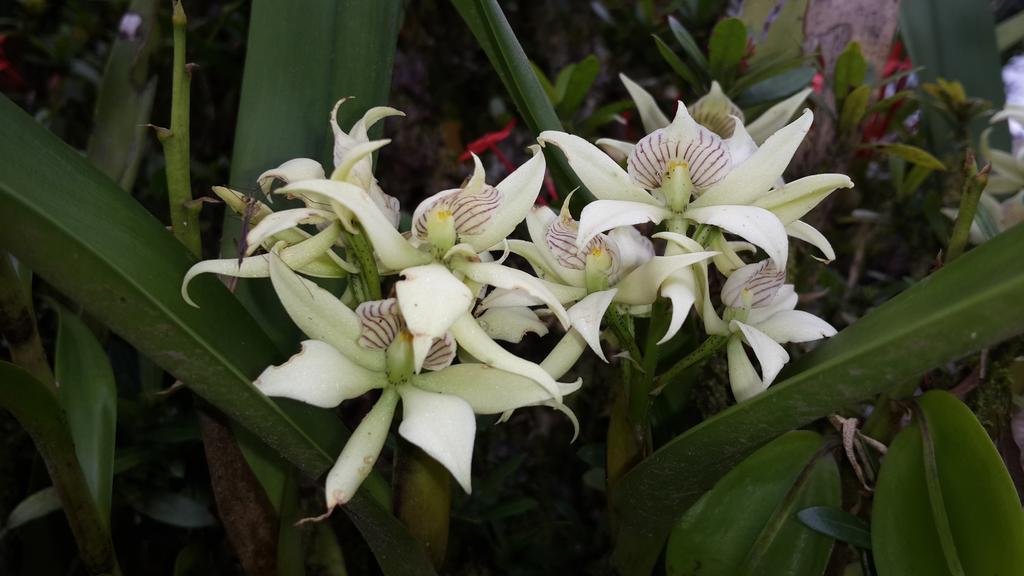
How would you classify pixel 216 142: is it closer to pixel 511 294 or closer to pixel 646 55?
pixel 646 55

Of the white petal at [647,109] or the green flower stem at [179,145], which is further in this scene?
the white petal at [647,109]

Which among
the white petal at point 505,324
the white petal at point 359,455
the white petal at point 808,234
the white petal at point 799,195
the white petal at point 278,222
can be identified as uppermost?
the white petal at point 799,195

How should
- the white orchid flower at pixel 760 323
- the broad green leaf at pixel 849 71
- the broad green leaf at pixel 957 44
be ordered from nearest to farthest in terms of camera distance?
the white orchid flower at pixel 760 323 → the broad green leaf at pixel 849 71 → the broad green leaf at pixel 957 44

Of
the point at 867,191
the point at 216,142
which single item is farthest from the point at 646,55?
the point at 216,142

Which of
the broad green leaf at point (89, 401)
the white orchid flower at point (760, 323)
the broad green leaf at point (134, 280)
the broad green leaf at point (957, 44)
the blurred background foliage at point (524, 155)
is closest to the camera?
the broad green leaf at point (134, 280)

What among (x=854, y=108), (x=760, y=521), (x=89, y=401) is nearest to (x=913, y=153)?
(x=854, y=108)

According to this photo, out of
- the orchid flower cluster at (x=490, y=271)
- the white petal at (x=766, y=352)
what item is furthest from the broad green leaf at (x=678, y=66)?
the white petal at (x=766, y=352)

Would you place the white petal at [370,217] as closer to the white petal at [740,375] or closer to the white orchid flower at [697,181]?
the white orchid flower at [697,181]

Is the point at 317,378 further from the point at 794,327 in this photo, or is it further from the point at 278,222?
the point at 794,327
